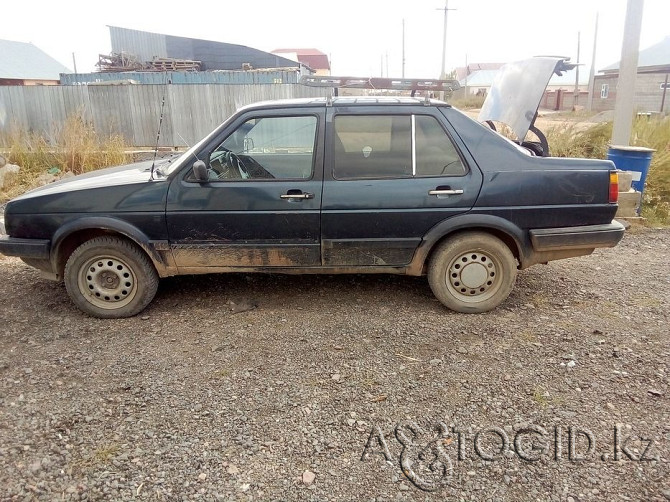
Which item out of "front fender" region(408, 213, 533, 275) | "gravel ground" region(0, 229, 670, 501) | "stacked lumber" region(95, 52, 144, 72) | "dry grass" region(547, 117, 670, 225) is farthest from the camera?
"stacked lumber" region(95, 52, 144, 72)

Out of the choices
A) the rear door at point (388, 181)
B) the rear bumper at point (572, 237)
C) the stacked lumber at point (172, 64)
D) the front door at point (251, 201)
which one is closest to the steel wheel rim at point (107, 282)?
the front door at point (251, 201)

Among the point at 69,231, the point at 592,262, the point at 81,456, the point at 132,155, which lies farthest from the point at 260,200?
the point at 132,155

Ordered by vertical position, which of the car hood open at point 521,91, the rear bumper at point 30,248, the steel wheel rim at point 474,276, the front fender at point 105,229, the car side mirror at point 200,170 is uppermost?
the car hood open at point 521,91

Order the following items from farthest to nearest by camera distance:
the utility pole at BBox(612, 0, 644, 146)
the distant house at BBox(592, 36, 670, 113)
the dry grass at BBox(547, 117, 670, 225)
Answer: the distant house at BBox(592, 36, 670, 113)
the dry grass at BBox(547, 117, 670, 225)
the utility pole at BBox(612, 0, 644, 146)

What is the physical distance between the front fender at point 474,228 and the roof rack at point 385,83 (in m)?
1.50

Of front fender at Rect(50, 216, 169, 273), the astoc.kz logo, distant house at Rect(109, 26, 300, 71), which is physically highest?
distant house at Rect(109, 26, 300, 71)

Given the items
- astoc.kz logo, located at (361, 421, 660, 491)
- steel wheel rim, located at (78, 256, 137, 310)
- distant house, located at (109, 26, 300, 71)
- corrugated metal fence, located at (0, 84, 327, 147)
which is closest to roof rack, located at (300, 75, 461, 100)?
steel wheel rim, located at (78, 256, 137, 310)

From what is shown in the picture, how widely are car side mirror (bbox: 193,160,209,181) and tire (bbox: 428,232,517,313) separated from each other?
192 centimetres

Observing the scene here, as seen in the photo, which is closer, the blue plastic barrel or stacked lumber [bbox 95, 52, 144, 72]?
the blue plastic barrel

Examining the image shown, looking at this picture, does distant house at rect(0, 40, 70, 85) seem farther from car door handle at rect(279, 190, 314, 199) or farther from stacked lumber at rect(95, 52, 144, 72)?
car door handle at rect(279, 190, 314, 199)

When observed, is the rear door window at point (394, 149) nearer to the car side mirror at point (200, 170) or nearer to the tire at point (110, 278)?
the car side mirror at point (200, 170)

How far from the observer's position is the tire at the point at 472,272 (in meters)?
4.06

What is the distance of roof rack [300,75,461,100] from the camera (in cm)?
486

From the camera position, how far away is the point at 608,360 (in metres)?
3.45
